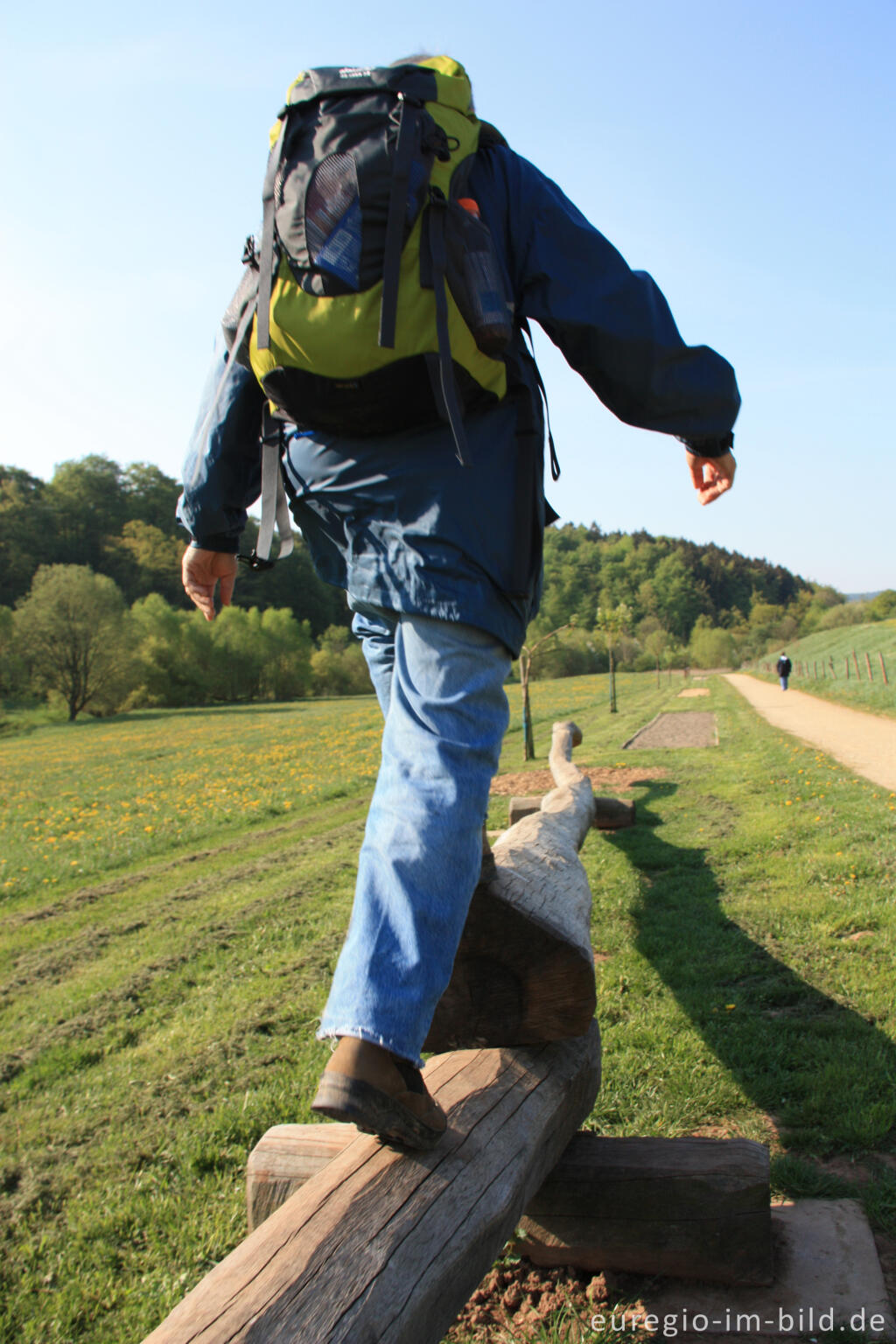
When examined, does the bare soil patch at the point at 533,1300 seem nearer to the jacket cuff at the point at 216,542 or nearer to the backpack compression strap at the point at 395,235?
the jacket cuff at the point at 216,542

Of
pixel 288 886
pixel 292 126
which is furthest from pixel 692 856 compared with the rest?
pixel 292 126

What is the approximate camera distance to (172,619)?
192 feet

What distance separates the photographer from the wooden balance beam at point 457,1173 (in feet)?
3.57

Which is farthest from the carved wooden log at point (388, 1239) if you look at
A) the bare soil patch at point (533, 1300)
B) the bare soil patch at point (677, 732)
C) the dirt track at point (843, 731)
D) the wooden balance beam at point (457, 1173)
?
the bare soil patch at point (677, 732)

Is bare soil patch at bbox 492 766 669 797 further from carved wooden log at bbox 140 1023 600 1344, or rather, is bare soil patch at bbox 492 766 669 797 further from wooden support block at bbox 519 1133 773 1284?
carved wooden log at bbox 140 1023 600 1344

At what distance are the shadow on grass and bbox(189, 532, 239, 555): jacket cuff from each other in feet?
7.50

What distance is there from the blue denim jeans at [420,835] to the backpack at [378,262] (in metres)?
0.42

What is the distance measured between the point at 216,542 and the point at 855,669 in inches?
1425

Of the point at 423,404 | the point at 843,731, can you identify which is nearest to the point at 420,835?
the point at 423,404

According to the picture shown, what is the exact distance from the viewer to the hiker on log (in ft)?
4.56

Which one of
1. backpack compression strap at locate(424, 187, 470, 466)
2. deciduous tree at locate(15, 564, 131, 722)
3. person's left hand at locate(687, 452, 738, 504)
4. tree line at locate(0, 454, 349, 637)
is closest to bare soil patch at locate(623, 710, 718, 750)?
person's left hand at locate(687, 452, 738, 504)

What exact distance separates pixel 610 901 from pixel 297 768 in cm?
1084

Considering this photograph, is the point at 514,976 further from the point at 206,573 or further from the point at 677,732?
the point at 677,732

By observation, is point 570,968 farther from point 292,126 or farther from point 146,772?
point 146,772
